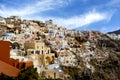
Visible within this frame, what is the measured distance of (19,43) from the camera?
231ft

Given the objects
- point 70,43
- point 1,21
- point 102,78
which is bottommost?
point 102,78

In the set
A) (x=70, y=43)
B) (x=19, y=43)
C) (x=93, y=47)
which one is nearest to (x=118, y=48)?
(x=93, y=47)

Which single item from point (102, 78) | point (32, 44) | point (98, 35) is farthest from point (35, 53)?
point (98, 35)

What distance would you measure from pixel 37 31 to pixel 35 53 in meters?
26.3

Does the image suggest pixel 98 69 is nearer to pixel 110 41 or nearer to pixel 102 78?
pixel 102 78

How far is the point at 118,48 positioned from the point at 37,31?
95.9 ft

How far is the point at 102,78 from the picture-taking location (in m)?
74.9

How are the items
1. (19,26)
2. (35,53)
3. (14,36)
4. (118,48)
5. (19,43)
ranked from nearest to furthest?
(35,53), (19,43), (14,36), (19,26), (118,48)

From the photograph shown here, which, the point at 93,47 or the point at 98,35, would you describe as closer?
the point at 93,47

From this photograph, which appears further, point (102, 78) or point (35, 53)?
point (102, 78)

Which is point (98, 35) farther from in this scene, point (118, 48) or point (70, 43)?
point (70, 43)

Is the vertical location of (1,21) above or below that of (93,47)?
above

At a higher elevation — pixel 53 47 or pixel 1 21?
pixel 1 21

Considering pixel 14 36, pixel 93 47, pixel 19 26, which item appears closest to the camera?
pixel 14 36
